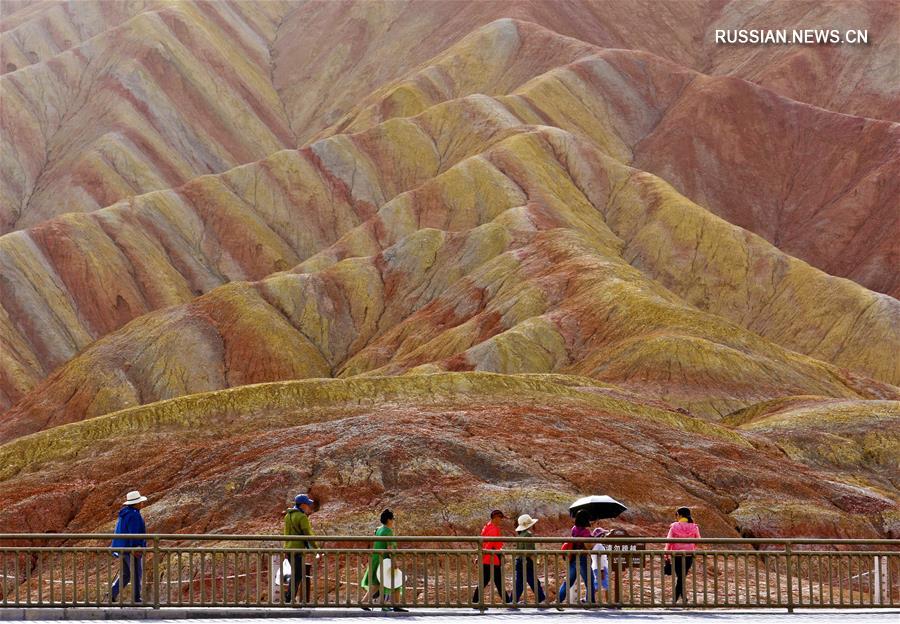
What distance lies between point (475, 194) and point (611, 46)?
217 ft

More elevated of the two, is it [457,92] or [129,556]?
[457,92]

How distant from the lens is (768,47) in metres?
181

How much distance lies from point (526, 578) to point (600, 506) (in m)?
6.68

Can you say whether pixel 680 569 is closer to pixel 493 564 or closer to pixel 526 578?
pixel 526 578

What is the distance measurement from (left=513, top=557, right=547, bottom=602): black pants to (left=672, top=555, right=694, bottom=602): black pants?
2368mm

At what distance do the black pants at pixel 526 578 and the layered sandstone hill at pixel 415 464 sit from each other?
18.5 m

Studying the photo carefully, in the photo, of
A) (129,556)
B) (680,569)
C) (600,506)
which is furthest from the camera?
(600,506)

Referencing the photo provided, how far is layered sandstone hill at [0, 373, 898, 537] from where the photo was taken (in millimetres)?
46656

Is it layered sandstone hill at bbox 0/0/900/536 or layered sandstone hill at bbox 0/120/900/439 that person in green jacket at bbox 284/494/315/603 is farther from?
layered sandstone hill at bbox 0/120/900/439

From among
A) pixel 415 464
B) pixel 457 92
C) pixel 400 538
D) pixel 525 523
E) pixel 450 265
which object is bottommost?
pixel 400 538

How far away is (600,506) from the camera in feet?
104

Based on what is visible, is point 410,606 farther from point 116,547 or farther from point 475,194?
point 475,194

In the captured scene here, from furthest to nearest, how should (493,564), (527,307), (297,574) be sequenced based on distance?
(527,307) < (493,564) < (297,574)

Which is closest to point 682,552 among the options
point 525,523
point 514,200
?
point 525,523
